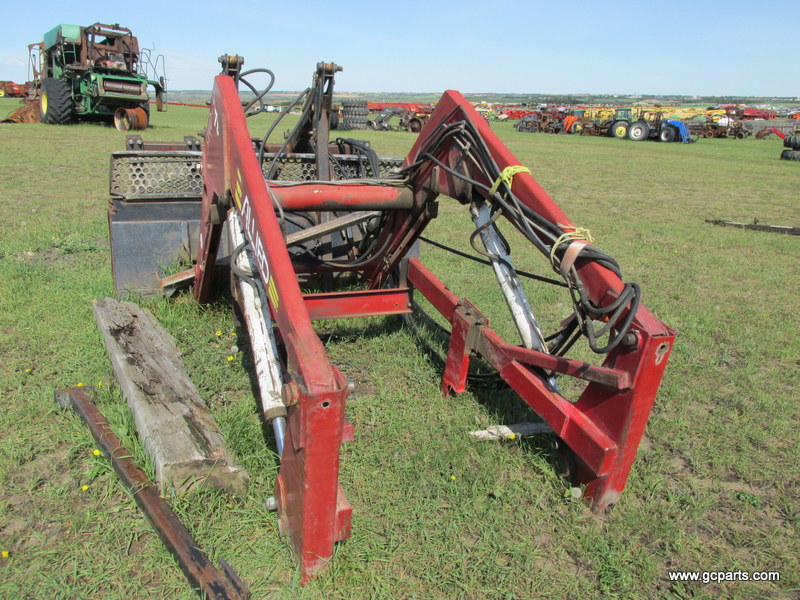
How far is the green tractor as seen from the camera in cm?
1731

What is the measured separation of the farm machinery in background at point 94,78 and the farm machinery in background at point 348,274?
47.5ft

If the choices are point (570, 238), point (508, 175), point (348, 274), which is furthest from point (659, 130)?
point (570, 238)

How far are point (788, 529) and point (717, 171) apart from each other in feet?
51.4

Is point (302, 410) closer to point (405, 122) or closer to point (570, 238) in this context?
point (570, 238)

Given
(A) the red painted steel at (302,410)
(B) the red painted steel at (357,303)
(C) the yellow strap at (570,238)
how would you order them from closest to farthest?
1. (A) the red painted steel at (302,410)
2. (C) the yellow strap at (570,238)
3. (B) the red painted steel at (357,303)

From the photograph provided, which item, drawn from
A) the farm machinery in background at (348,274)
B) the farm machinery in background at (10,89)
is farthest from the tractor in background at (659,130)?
the farm machinery in background at (10,89)

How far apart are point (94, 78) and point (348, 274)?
1567 centimetres

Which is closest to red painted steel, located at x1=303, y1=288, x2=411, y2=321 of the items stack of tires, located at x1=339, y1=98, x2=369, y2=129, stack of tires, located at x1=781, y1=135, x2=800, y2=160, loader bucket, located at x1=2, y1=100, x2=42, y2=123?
loader bucket, located at x1=2, y1=100, x2=42, y2=123

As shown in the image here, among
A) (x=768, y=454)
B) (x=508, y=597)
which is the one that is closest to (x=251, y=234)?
(x=508, y=597)

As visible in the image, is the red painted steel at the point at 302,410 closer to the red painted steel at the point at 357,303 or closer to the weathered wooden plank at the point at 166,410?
the weathered wooden plank at the point at 166,410

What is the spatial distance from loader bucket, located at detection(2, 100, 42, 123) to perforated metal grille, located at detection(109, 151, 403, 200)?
1752 cm

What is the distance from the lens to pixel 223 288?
4539 mm

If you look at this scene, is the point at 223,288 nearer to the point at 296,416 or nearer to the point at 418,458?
the point at 418,458

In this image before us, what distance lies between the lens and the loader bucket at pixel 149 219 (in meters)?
4.32
